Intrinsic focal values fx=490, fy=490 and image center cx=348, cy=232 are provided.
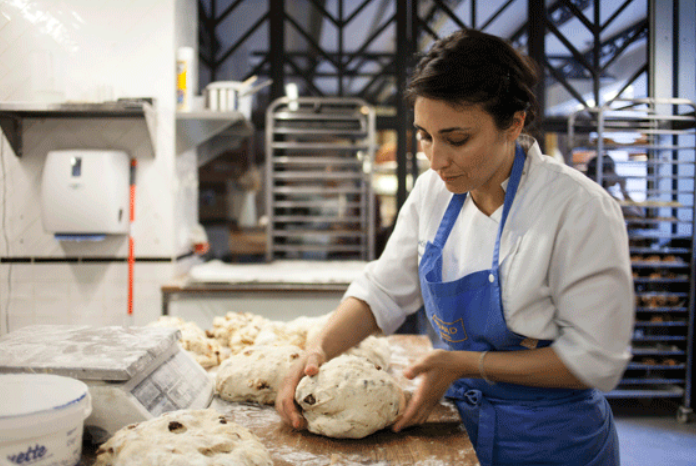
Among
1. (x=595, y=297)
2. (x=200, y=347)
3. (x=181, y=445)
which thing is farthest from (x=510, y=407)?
(x=200, y=347)

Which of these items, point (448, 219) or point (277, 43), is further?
point (277, 43)

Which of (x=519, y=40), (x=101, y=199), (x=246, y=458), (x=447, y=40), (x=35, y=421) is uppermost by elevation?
(x=519, y=40)

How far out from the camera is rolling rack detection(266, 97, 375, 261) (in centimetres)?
380

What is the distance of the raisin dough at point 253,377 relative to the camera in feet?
4.33

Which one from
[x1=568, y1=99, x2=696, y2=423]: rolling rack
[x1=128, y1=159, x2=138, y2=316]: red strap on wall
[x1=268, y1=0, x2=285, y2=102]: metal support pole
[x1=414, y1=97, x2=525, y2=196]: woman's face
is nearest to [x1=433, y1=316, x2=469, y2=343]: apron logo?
[x1=414, y1=97, x2=525, y2=196]: woman's face

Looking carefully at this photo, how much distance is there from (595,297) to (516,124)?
17.7 inches

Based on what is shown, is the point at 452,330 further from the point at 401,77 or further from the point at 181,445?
the point at 401,77

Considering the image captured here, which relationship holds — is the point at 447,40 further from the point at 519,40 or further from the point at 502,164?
the point at 519,40

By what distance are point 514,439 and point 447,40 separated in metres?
1.00

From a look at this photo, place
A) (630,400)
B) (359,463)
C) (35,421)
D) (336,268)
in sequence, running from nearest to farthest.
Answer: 1. (35,421)
2. (359,463)
3. (336,268)
4. (630,400)

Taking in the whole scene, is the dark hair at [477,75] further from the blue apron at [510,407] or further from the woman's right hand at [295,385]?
the woman's right hand at [295,385]

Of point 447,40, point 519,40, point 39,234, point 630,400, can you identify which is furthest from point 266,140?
point 630,400

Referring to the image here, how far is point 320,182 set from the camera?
4.25 metres

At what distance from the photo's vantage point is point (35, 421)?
2.42 feet
